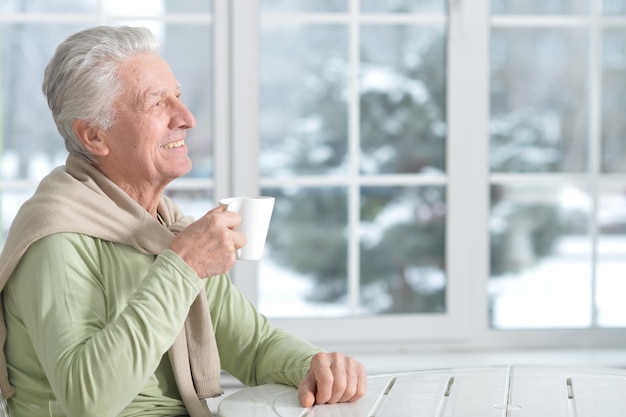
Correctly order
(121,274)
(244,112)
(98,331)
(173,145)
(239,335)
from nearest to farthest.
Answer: (98,331) → (121,274) → (173,145) → (239,335) → (244,112)

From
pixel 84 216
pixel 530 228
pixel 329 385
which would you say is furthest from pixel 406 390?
pixel 530 228

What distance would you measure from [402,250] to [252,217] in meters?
1.91

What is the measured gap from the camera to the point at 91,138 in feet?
6.08

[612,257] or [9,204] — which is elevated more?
[9,204]

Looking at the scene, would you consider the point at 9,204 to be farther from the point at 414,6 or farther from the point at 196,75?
the point at 414,6

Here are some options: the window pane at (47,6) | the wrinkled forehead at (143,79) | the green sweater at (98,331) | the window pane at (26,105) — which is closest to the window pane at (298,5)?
the window pane at (47,6)

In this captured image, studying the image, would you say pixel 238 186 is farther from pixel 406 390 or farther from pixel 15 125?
pixel 406 390

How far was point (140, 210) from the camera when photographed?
5.99 feet

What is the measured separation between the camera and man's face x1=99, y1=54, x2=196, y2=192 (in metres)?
1.85

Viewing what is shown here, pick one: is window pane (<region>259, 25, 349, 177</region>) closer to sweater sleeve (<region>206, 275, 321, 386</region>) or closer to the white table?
sweater sleeve (<region>206, 275, 321, 386</region>)

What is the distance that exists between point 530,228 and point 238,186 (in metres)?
1.20

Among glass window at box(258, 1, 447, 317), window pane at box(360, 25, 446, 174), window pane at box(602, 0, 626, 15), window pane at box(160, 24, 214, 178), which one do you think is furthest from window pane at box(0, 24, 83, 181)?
window pane at box(602, 0, 626, 15)

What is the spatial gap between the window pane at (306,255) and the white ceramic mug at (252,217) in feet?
5.47

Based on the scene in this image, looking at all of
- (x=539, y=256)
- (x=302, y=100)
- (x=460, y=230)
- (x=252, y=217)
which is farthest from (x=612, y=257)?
(x=252, y=217)
